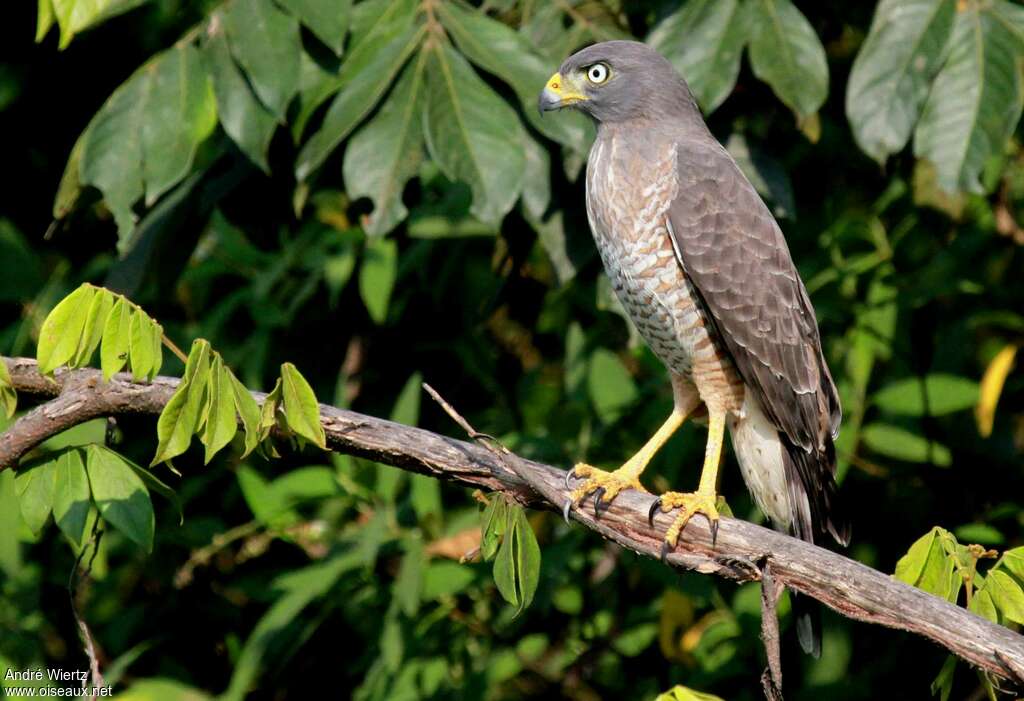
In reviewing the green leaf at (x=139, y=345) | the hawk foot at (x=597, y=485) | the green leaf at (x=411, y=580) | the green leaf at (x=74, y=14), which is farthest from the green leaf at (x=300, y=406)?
the green leaf at (x=411, y=580)

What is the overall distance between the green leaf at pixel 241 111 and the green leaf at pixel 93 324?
102 cm

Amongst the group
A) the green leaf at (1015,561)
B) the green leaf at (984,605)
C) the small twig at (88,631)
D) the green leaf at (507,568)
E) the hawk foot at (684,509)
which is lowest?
the hawk foot at (684,509)

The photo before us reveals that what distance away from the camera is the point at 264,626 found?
15.5ft

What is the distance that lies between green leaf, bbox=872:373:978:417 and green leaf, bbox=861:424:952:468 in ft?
0.26

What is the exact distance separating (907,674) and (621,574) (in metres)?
1.14

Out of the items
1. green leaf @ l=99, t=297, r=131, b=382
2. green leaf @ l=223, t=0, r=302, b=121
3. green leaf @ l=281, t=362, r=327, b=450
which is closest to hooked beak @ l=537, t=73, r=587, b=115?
green leaf @ l=223, t=0, r=302, b=121

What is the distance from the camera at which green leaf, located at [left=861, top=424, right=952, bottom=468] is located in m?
4.79

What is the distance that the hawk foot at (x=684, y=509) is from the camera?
3402 mm

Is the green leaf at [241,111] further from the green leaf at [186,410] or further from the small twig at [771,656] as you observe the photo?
the small twig at [771,656]

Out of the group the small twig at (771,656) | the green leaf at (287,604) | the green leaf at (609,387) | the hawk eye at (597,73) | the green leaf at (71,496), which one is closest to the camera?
the small twig at (771,656)

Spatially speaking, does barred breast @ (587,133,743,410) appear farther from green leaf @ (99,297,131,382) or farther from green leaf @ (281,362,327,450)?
green leaf @ (99,297,131,382)

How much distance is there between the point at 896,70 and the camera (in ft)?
12.3

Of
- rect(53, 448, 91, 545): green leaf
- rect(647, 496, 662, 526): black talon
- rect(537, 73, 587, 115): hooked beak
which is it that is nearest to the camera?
rect(53, 448, 91, 545): green leaf

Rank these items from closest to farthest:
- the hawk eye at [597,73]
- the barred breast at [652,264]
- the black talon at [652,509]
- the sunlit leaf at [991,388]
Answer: the black talon at [652,509], the barred breast at [652,264], the hawk eye at [597,73], the sunlit leaf at [991,388]
